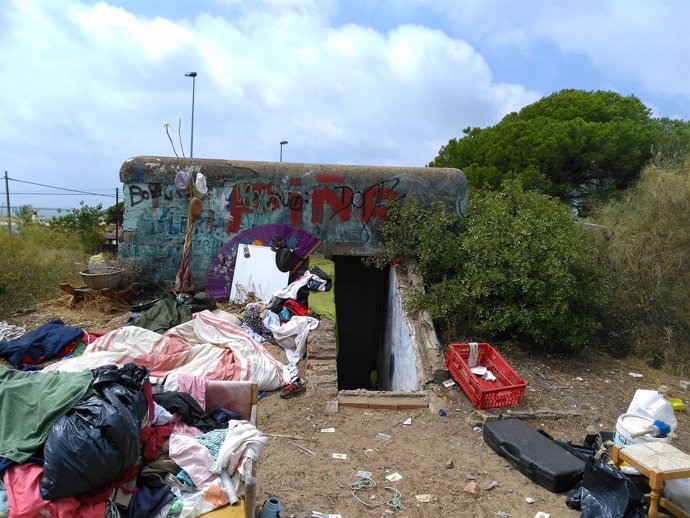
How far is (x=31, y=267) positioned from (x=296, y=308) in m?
5.50

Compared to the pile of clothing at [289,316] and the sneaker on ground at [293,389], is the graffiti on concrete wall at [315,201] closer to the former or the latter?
the pile of clothing at [289,316]

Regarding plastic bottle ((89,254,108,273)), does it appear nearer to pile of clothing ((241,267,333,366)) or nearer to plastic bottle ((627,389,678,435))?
pile of clothing ((241,267,333,366))

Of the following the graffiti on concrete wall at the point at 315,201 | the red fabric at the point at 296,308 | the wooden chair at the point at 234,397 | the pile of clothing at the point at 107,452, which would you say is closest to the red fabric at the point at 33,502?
the pile of clothing at the point at 107,452

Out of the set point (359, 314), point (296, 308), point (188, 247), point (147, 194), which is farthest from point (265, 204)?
point (359, 314)

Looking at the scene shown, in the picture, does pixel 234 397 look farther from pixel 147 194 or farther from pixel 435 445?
pixel 147 194

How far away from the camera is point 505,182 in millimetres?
7641

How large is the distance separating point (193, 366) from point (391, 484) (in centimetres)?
253

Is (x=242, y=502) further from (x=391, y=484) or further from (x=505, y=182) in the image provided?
(x=505, y=182)

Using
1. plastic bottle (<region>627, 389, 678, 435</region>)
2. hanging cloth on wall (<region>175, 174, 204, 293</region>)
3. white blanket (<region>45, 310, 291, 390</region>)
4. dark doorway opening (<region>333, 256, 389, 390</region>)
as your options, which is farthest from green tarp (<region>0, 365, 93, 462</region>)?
dark doorway opening (<region>333, 256, 389, 390</region>)

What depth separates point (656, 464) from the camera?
329cm

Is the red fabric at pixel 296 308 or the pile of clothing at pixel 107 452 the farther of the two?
the red fabric at pixel 296 308

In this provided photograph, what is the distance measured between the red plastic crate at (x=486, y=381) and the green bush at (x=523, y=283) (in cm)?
67

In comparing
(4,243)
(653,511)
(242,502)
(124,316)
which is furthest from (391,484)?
(4,243)

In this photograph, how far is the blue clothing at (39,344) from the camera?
561 centimetres
